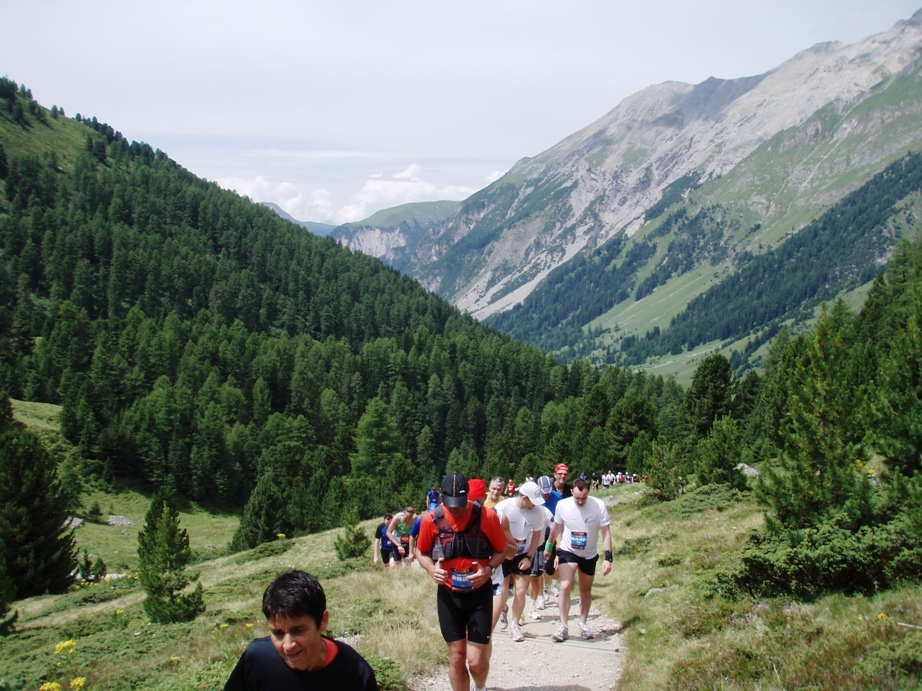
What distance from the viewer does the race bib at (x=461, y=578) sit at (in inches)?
274

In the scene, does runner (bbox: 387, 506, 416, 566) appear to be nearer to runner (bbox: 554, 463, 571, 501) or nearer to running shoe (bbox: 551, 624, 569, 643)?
runner (bbox: 554, 463, 571, 501)

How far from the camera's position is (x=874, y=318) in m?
64.2

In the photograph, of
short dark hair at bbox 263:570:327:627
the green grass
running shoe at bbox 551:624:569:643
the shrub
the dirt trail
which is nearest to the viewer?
short dark hair at bbox 263:570:327:627

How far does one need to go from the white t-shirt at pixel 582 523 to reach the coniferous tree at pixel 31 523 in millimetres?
29390

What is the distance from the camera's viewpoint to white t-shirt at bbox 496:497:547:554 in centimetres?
1002

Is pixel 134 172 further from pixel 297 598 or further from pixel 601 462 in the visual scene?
pixel 297 598

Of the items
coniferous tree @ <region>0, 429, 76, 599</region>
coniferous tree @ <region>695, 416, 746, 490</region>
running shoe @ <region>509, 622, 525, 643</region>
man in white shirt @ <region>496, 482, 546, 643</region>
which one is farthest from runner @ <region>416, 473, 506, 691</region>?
coniferous tree @ <region>0, 429, 76, 599</region>

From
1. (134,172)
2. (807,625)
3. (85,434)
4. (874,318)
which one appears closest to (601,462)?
(874,318)

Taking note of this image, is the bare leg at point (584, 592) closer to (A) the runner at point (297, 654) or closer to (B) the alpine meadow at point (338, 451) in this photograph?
(B) the alpine meadow at point (338, 451)

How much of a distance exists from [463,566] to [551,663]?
3.72 meters

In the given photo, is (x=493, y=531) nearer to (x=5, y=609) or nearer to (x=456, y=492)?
(x=456, y=492)

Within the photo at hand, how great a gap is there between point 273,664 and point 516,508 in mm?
6480

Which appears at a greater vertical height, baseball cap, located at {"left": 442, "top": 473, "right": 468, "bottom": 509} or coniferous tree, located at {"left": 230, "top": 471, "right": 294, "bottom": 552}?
baseball cap, located at {"left": 442, "top": 473, "right": 468, "bottom": 509}

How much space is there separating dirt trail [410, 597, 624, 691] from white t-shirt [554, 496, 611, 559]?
1496mm
